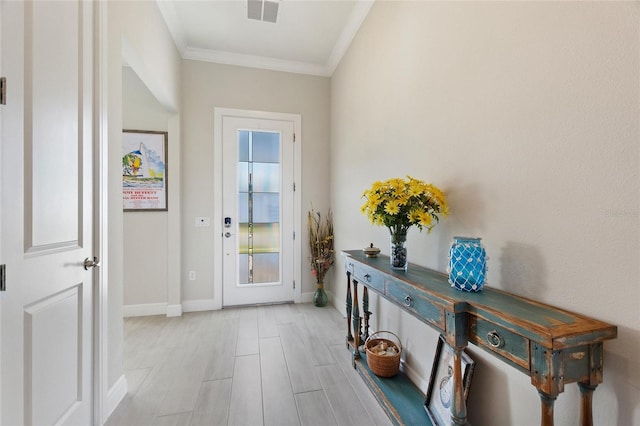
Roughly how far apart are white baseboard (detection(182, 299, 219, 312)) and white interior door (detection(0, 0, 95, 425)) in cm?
178

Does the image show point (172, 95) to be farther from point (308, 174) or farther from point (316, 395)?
point (316, 395)

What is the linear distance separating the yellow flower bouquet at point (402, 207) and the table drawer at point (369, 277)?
13 cm

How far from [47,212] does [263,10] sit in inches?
93.8

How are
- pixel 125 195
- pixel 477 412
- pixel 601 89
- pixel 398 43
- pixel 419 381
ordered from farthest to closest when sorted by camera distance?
1. pixel 125 195
2. pixel 398 43
3. pixel 419 381
4. pixel 477 412
5. pixel 601 89

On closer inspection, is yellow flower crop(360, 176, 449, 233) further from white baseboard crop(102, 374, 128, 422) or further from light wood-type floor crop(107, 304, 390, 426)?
white baseboard crop(102, 374, 128, 422)

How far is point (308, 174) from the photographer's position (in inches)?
139

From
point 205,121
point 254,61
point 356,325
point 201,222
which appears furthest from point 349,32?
point 356,325

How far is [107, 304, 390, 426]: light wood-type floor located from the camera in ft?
5.22

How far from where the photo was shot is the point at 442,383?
1407 millimetres

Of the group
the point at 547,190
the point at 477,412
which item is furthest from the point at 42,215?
the point at 477,412

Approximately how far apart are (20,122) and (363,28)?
101 inches

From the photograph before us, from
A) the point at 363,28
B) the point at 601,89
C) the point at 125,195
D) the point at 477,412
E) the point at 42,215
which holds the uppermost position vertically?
the point at 363,28

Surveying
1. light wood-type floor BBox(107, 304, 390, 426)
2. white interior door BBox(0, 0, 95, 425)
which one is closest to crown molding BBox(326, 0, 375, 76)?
white interior door BBox(0, 0, 95, 425)

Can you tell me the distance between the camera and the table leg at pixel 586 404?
79 cm
